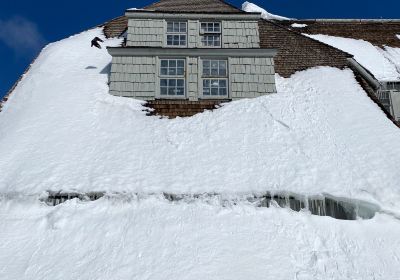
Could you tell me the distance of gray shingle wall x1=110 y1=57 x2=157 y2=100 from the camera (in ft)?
41.5

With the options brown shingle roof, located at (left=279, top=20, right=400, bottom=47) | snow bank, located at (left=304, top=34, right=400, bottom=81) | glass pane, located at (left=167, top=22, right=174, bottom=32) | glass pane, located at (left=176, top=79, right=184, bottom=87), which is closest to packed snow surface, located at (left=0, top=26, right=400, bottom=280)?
glass pane, located at (left=176, top=79, right=184, bottom=87)

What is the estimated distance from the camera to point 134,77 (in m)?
12.8

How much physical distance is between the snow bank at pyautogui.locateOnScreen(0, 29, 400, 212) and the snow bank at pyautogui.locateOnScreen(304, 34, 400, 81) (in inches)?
113

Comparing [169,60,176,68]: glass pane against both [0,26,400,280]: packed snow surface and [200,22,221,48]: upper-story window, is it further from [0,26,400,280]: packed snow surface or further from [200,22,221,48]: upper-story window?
[0,26,400,280]: packed snow surface

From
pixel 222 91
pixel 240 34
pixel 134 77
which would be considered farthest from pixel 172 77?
pixel 240 34

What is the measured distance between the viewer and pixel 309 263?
25.4ft

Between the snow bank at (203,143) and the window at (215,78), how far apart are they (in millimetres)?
685

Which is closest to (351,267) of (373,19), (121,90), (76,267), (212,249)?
(212,249)

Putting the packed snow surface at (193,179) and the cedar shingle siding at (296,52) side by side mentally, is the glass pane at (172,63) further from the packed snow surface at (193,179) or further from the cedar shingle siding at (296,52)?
the cedar shingle siding at (296,52)

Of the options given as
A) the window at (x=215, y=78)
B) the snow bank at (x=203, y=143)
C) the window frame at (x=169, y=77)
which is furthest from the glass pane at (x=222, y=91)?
the window frame at (x=169, y=77)

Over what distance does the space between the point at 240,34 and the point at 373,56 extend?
232 inches

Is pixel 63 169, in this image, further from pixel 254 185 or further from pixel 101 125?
pixel 254 185

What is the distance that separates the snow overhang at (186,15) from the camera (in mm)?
13914

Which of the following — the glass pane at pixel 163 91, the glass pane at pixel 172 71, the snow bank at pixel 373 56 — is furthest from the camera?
the snow bank at pixel 373 56
